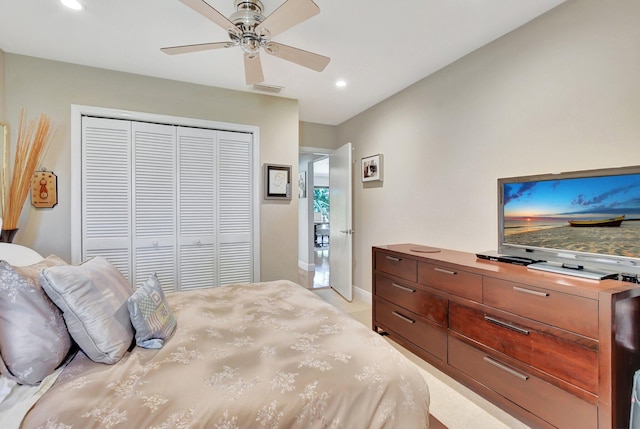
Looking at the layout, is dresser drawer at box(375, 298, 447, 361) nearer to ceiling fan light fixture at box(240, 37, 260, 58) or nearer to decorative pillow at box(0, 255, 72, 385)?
decorative pillow at box(0, 255, 72, 385)

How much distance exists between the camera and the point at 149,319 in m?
1.34

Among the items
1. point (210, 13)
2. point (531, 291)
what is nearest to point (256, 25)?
point (210, 13)

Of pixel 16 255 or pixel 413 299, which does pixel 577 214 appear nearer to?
pixel 413 299


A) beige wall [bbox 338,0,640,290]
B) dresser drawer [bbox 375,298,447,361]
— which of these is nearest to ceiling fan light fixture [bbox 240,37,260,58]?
beige wall [bbox 338,0,640,290]

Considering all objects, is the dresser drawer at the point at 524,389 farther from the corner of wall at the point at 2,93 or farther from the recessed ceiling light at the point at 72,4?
the corner of wall at the point at 2,93

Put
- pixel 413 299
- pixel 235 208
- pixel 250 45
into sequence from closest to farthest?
pixel 250 45 < pixel 413 299 < pixel 235 208

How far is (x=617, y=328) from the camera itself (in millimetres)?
1354

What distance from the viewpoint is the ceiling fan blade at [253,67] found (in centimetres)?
208

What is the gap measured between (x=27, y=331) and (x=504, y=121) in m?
3.07

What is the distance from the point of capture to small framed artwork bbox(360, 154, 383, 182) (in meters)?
3.74

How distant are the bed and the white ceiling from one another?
1.92 metres

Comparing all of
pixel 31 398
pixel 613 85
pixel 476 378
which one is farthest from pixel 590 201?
pixel 31 398

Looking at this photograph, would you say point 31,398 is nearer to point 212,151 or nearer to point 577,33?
point 212,151

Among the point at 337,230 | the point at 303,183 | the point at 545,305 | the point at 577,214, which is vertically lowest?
the point at 545,305
